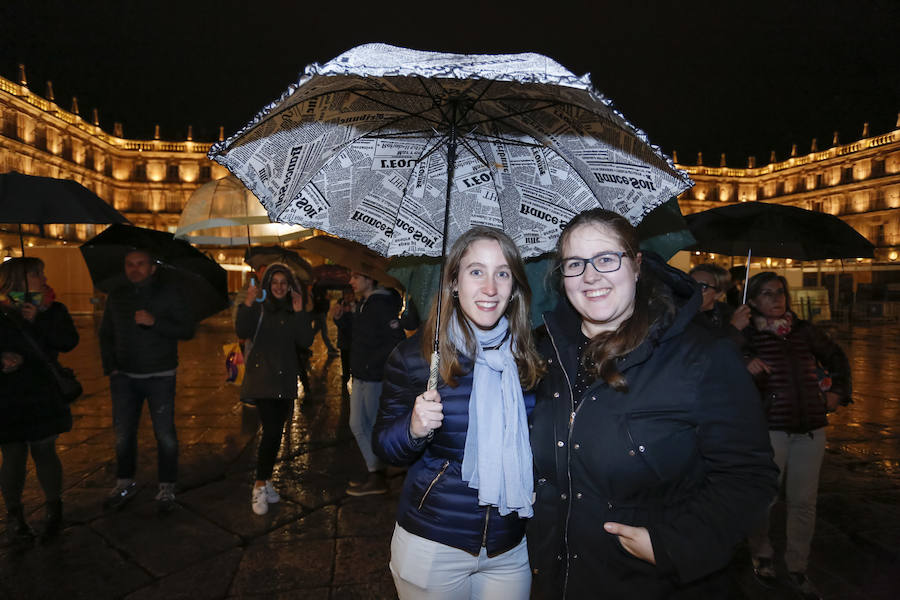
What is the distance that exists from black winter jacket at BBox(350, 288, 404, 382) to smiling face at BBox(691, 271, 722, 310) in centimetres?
231

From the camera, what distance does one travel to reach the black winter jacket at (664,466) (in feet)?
4.39

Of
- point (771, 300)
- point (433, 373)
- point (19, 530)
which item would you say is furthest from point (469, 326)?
point (19, 530)

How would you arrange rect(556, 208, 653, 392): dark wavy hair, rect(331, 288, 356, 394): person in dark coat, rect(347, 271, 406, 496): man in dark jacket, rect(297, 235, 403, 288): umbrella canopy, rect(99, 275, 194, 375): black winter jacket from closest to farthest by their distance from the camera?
1. rect(556, 208, 653, 392): dark wavy hair
2. rect(99, 275, 194, 375): black winter jacket
3. rect(347, 271, 406, 496): man in dark jacket
4. rect(297, 235, 403, 288): umbrella canopy
5. rect(331, 288, 356, 394): person in dark coat

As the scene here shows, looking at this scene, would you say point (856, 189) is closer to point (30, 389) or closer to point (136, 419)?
point (136, 419)

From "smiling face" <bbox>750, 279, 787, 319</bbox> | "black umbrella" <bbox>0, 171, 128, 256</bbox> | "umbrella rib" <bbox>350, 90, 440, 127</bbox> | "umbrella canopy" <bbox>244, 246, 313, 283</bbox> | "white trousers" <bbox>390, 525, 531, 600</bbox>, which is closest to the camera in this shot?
"white trousers" <bbox>390, 525, 531, 600</bbox>

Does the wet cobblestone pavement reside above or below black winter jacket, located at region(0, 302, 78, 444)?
below

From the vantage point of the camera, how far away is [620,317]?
5.27ft

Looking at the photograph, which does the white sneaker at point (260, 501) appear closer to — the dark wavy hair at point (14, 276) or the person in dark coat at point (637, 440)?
the dark wavy hair at point (14, 276)

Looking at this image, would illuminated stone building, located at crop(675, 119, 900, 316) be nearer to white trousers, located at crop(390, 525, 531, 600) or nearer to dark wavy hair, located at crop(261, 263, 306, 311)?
dark wavy hair, located at crop(261, 263, 306, 311)

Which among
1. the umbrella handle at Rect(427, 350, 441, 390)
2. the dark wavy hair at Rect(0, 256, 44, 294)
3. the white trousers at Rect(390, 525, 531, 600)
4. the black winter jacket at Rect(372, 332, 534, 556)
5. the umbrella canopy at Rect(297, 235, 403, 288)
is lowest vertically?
the white trousers at Rect(390, 525, 531, 600)

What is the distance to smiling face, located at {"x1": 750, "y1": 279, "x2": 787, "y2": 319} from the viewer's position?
3.08 meters

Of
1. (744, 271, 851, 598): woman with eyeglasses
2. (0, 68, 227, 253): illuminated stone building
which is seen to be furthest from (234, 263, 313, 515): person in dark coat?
(0, 68, 227, 253): illuminated stone building

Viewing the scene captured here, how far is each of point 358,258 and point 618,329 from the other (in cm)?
326

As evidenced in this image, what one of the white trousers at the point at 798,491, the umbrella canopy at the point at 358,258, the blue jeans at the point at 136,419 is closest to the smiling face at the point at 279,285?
the umbrella canopy at the point at 358,258
